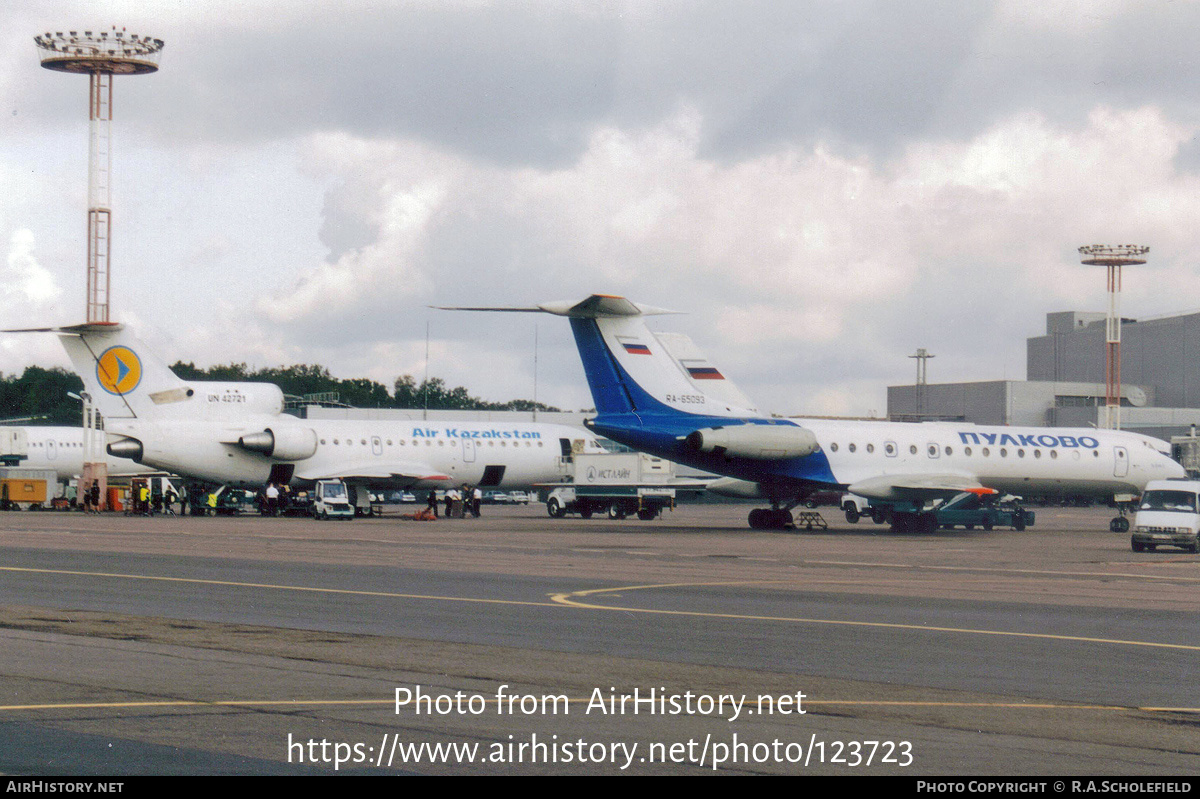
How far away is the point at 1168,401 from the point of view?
107 m

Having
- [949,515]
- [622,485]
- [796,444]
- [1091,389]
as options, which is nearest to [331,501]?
[622,485]

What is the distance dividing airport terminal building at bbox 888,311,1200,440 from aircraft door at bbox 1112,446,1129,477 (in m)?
52.4

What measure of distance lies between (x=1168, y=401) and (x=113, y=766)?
11148 cm

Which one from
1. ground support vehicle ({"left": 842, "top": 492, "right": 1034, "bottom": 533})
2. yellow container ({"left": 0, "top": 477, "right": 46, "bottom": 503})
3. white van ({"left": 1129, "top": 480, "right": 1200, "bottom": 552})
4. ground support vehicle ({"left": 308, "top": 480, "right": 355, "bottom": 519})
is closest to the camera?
white van ({"left": 1129, "top": 480, "right": 1200, "bottom": 552})

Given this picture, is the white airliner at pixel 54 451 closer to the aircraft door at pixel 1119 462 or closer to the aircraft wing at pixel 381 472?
the aircraft wing at pixel 381 472

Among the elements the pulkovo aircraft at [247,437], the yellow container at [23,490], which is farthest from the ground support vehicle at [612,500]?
Answer: the yellow container at [23,490]

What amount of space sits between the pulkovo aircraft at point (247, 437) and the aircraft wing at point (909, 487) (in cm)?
2220

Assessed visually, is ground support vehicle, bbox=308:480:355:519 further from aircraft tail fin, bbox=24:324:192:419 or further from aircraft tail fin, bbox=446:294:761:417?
aircraft tail fin, bbox=446:294:761:417

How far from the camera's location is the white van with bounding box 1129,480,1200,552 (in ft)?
110

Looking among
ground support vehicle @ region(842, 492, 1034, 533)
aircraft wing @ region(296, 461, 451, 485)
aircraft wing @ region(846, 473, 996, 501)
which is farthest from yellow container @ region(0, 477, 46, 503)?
aircraft wing @ region(846, 473, 996, 501)

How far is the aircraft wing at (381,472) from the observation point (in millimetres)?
57656
